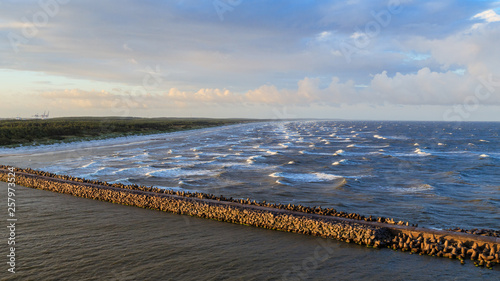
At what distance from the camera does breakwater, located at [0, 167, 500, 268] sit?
11.8m

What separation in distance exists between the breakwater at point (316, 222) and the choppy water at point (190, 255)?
424 millimetres

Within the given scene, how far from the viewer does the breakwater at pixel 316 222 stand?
38.9 feet

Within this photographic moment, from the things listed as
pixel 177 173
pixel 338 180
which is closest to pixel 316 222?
pixel 338 180

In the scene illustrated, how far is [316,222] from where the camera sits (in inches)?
557

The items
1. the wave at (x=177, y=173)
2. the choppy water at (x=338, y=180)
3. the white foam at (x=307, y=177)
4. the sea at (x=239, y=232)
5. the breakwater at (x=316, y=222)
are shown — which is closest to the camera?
the sea at (x=239, y=232)

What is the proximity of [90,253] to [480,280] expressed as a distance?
12755 mm

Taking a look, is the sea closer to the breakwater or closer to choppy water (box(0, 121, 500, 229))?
choppy water (box(0, 121, 500, 229))

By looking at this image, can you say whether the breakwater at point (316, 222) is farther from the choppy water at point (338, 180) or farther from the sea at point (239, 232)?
the choppy water at point (338, 180)

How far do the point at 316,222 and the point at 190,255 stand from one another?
17.4 ft

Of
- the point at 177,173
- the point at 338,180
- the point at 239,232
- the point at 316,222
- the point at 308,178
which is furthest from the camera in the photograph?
the point at 177,173

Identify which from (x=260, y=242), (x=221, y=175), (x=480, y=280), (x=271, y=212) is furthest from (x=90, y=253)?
(x=221, y=175)

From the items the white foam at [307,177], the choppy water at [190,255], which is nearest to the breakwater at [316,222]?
the choppy water at [190,255]

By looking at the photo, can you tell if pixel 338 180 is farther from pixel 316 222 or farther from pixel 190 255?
pixel 190 255

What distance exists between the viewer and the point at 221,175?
30312 mm
